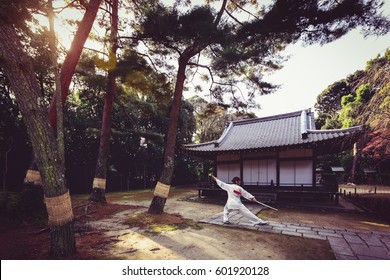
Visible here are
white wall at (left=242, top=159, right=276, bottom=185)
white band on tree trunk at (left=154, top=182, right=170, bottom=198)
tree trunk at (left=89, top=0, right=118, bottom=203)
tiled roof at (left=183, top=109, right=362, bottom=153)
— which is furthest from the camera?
white wall at (left=242, top=159, right=276, bottom=185)

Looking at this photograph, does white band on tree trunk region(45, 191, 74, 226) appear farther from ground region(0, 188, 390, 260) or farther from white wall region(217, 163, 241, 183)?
white wall region(217, 163, 241, 183)

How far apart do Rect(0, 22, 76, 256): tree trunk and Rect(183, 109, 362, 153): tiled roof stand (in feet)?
Answer: 29.6

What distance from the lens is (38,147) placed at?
335cm

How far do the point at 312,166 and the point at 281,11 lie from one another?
787 centimetres

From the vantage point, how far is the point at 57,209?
3383 mm

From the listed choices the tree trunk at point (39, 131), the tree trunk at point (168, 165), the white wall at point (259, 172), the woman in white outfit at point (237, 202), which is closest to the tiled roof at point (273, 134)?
the white wall at point (259, 172)

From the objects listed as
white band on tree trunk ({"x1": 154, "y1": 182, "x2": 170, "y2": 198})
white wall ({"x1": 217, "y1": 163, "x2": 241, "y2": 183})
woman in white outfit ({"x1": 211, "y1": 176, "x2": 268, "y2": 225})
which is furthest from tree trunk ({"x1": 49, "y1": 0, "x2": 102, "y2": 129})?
white wall ({"x1": 217, "y1": 163, "x2": 241, "y2": 183})

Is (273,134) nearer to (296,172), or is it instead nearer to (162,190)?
(296,172)

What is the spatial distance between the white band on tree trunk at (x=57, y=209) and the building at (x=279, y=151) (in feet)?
29.5

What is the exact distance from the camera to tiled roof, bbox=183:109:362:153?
942cm

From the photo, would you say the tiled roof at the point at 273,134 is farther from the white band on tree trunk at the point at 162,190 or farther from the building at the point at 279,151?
the white band on tree trunk at the point at 162,190

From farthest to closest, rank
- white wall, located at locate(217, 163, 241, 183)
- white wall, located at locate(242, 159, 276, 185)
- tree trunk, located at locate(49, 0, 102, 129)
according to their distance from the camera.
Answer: white wall, located at locate(217, 163, 241, 183), white wall, located at locate(242, 159, 276, 185), tree trunk, located at locate(49, 0, 102, 129)
